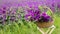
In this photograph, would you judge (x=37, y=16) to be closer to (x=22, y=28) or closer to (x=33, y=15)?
(x=33, y=15)

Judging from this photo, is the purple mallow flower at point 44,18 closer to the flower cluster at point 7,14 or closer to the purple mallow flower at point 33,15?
the purple mallow flower at point 33,15

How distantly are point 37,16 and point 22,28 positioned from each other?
17cm

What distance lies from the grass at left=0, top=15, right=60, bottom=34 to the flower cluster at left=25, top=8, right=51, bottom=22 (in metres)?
0.06

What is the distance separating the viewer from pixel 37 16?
1.58 meters

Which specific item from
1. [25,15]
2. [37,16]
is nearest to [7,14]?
[25,15]

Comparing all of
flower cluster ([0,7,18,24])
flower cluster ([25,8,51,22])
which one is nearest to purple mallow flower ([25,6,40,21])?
flower cluster ([25,8,51,22])

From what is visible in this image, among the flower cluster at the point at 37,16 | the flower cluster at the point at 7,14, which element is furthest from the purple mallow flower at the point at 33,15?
the flower cluster at the point at 7,14

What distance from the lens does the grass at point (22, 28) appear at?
1588 millimetres

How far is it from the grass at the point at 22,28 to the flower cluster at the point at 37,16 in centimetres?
6

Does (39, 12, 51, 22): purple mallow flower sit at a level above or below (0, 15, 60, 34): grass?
above

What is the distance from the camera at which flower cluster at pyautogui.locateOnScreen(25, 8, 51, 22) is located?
1.57 m

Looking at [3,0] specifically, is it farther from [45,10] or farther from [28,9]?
[45,10]

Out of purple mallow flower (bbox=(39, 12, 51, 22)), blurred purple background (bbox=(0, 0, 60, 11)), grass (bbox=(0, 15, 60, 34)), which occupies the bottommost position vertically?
grass (bbox=(0, 15, 60, 34))

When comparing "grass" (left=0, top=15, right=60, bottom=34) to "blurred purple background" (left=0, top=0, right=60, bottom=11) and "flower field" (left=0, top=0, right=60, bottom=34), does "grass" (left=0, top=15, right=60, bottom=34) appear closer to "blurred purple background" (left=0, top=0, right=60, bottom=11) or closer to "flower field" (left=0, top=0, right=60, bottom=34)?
"flower field" (left=0, top=0, right=60, bottom=34)
